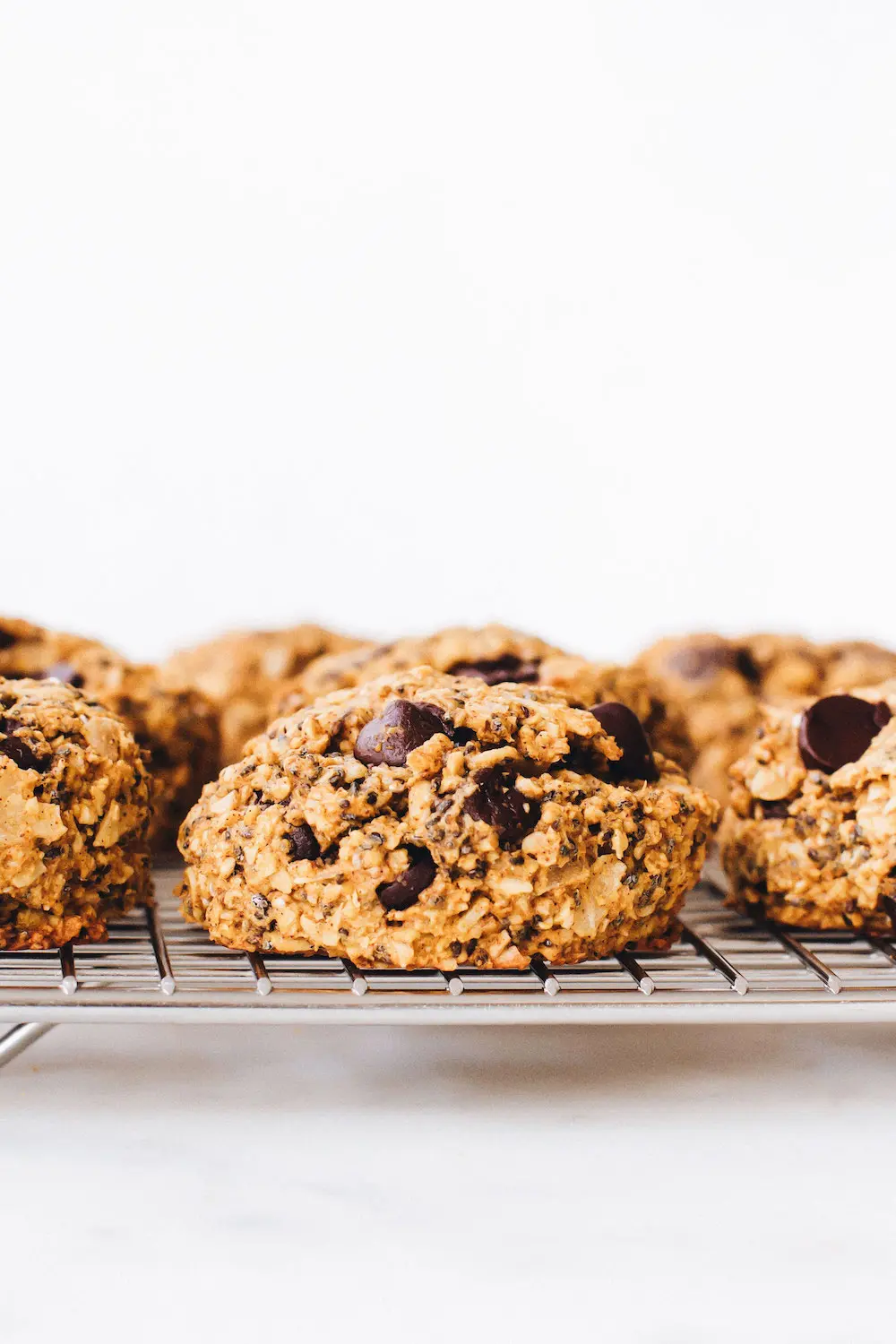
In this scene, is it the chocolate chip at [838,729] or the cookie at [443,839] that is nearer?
the cookie at [443,839]

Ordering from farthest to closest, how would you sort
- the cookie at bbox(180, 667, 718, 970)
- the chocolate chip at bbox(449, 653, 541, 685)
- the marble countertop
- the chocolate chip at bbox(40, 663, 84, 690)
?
the chocolate chip at bbox(40, 663, 84, 690) → the chocolate chip at bbox(449, 653, 541, 685) → the cookie at bbox(180, 667, 718, 970) → the marble countertop

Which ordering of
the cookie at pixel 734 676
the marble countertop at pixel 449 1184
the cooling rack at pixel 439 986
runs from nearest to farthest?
1. the marble countertop at pixel 449 1184
2. the cooling rack at pixel 439 986
3. the cookie at pixel 734 676

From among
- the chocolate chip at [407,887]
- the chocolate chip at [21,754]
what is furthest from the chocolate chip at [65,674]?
the chocolate chip at [407,887]

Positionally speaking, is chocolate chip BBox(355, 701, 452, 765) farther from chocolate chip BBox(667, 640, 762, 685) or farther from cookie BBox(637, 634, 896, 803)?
chocolate chip BBox(667, 640, 762, 685)

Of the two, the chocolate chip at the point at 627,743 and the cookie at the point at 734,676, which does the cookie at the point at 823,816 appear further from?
the cookie at the point at 734,676

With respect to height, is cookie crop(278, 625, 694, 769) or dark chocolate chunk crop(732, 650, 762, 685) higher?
cookie crop(278, 625, 694, 769)

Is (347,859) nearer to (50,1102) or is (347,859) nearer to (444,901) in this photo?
(444,901)

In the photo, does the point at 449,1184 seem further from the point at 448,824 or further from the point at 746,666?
the point at 746,666

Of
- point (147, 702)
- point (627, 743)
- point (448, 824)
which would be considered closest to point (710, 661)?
point (627, 743)

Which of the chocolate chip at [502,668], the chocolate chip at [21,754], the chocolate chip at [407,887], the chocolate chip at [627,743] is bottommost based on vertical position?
the chocolate chip at [407,887]

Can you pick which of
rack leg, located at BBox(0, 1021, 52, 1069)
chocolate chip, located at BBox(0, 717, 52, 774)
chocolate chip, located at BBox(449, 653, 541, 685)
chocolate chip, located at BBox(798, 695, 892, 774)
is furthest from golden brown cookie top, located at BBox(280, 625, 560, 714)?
rack leg, located at BBox(0, 1021, 52, 1069)
